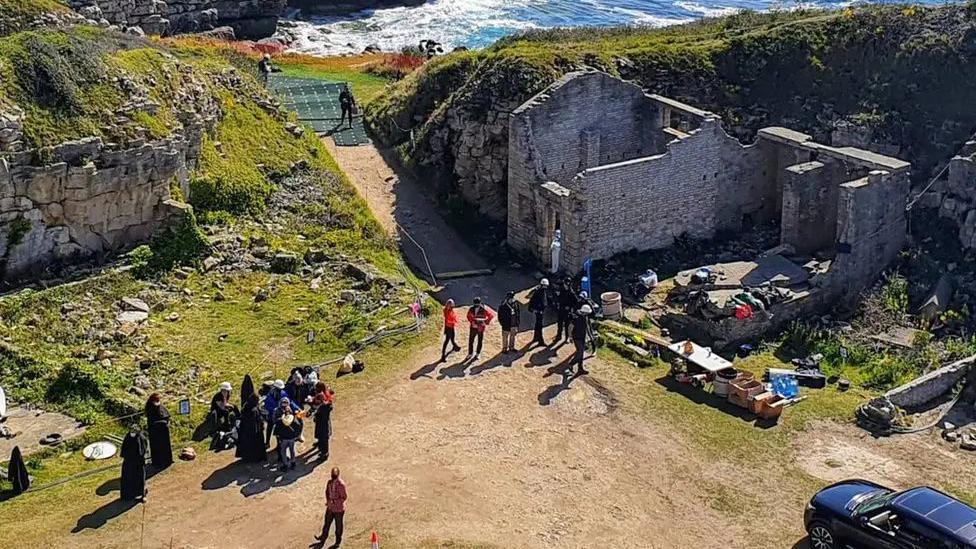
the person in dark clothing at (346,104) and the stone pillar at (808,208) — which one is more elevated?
the person in dark clothing at (346,104)

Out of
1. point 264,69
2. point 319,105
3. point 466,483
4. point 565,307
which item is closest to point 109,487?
point 466,483

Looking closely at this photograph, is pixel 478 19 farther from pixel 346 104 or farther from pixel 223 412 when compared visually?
pixel 223 412

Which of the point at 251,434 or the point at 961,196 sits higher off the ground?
the point at 961,196

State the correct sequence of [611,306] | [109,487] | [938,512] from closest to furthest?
[938,512] < [109,487] < [611,306]

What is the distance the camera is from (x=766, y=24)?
4169 centimetres

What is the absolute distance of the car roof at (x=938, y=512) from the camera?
699 inches

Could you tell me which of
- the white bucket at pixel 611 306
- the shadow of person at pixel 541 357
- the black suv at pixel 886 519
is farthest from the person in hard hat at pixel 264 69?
the black suv at pixel 886 519

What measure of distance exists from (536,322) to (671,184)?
→ 6905 millimetres

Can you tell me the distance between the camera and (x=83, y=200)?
27.2 m

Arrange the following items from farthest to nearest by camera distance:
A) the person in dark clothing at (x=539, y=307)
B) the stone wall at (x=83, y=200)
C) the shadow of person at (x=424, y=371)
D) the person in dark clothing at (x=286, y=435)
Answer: the person in dark clothing at (x=539, y=307) → the stone wall at (x=83, y=200) → the shadow of person at (x=424, y=371) → the person in dark clothing at (x=286, y=435)

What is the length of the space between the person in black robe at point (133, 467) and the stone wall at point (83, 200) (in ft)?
25.7

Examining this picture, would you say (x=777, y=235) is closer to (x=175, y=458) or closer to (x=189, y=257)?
(x=189, y=257)

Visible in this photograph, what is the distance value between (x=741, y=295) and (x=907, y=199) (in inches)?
252

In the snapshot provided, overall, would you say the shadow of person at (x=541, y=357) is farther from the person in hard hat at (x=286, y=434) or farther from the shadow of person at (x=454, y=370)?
the person in hard hat at (x=286, y=434)
